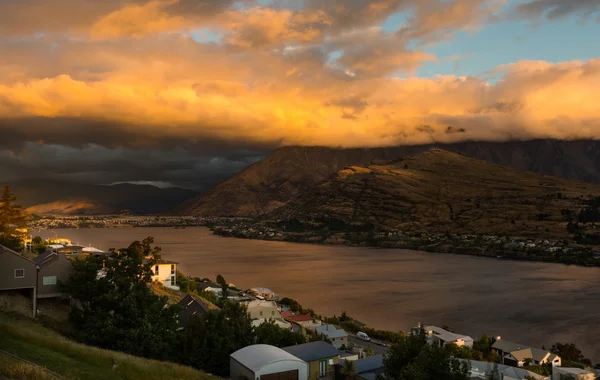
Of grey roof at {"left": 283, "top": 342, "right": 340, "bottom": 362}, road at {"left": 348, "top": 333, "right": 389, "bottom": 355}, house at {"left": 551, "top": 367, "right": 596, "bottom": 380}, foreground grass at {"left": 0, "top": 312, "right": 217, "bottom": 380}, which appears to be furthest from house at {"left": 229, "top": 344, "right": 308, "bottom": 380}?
house at {"left": 551, "top": 367, "right": 596, "bottom": 380}

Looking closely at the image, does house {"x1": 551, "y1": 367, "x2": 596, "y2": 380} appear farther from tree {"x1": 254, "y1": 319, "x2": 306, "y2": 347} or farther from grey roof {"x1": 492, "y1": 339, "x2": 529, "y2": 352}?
tree {"x1": 254, "y1": 319, "x2": 306, "y2": 347}

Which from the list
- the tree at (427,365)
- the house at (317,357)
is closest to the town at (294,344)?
the house at (317,357)

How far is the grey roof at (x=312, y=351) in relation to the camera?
58.6 feet

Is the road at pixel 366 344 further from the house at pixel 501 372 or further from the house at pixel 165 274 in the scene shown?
the house at pixel 165 274

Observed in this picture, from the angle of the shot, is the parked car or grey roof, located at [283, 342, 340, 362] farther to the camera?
the parked car

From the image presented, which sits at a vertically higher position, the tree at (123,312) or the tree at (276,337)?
the tree at (123,312)

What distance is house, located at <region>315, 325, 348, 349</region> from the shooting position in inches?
1120

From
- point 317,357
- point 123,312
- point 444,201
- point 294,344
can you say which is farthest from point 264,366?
point 444,201

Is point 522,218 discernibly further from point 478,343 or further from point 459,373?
point 459,373

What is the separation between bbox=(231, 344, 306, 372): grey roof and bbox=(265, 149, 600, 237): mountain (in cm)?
10831

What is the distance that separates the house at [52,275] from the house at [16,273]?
348 millimetres

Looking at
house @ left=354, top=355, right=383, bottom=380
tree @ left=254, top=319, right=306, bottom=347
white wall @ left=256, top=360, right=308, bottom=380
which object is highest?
white wall @ left=256, top=360, right=308, bottom=380

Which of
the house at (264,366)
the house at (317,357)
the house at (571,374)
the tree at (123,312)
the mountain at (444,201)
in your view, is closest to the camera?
the house at (264,366)

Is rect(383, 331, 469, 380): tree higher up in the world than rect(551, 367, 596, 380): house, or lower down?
higher up
